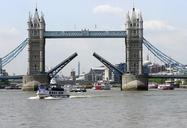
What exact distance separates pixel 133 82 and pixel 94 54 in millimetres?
10272

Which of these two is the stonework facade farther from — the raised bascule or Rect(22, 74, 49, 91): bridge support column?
Rect(22, 74, 49, 91): bridge support column

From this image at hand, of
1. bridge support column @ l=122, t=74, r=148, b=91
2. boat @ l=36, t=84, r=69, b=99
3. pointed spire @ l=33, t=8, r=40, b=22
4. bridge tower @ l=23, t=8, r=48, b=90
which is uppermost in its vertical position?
pointed spire @ l=33, t=8, r=40, b=22

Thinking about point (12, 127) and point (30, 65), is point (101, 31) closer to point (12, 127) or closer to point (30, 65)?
point (30, 65)

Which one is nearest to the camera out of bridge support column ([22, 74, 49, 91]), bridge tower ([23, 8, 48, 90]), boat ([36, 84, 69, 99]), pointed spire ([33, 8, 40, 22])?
boat ([36, 84, 69, 99])

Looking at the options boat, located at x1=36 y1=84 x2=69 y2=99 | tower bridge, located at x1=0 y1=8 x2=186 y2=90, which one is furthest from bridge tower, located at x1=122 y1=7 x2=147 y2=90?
boat, located at x1=36 y1=84 x2=69 y2=99

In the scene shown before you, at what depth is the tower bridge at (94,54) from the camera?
459 ft

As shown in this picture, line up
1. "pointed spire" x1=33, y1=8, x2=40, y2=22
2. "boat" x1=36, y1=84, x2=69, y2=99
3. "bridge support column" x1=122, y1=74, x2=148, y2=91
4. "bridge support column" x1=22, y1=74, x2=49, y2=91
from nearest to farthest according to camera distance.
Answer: "boat" x1=36, y1=84, x2=69, y2=99, "bridge support column" x1=122, y1=74, x2=148, y2=91, "bridge support column" x1=22, y1=74, x2=49, y2=91, "pointed spire" x1=33, y1=8, x2=40, y2=22

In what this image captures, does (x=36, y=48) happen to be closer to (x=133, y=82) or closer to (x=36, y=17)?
(x=36, y=17)

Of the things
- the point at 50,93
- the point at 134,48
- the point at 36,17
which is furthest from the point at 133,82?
the point at 50,93

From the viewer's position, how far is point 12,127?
151 feet

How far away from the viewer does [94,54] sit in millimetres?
135250

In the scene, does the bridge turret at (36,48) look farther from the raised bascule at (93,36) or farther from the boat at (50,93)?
the boat at (50,93)

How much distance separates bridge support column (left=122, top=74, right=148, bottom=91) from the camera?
13925 cm

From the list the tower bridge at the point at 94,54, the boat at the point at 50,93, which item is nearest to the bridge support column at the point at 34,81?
the tower bridge at the point at 94,54
